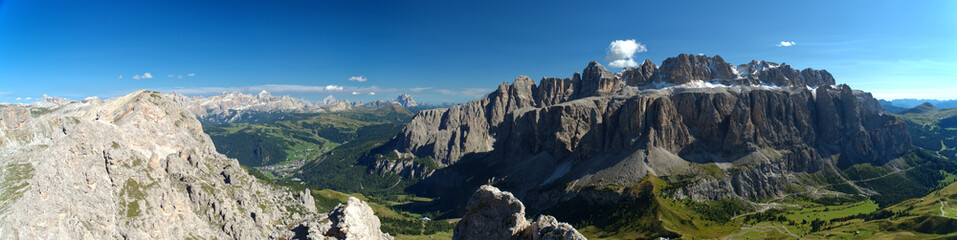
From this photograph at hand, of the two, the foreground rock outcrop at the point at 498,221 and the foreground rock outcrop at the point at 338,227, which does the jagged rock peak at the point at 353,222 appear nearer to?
the foreground rock outcrop at the point at 338,227

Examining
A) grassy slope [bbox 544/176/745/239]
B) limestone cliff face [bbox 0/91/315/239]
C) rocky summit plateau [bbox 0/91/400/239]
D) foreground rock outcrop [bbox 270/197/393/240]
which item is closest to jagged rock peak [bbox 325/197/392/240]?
foreground rock outcrop [bbox 270/197/393/240]

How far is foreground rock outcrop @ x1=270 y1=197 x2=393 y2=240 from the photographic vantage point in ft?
89.2

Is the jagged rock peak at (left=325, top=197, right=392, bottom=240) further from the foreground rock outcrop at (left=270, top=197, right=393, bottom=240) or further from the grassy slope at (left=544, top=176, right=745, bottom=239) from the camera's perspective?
the grassy slope at (left=544, top=176, right=745, bottom=239)

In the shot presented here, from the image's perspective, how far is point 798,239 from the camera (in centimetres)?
11381

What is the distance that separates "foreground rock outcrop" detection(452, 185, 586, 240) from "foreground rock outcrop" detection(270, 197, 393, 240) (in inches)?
348

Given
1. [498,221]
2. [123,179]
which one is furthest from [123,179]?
[498,221]

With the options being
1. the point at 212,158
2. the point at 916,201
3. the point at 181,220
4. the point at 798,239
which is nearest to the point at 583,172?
the point at 798,239

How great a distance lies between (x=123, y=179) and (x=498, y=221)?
135 meters

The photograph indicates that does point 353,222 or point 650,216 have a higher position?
point 353,222

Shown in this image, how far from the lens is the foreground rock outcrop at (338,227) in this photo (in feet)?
89.2

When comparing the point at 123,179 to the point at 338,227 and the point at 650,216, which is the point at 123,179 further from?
the point at 650,216

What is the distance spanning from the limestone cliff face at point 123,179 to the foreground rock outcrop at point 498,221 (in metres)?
41.2

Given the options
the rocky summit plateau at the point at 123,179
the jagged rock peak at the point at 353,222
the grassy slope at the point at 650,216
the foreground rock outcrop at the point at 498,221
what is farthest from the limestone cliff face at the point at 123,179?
the grassy slope at the point at 650,216

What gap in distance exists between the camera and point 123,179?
114m
